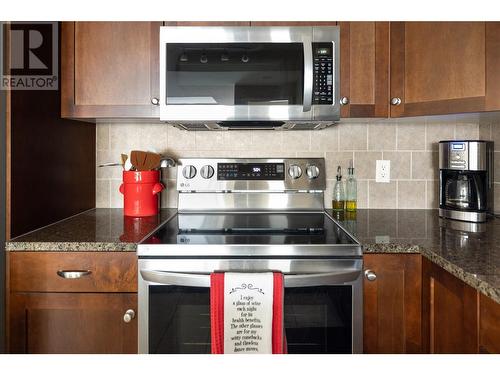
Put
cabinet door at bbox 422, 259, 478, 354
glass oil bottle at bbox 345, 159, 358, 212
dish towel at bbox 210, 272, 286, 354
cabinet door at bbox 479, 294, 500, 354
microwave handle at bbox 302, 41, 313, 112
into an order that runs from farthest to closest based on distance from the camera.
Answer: glass oil bottle at bbox 345, 159, 358, 212
microwave handle at bbox 302, 41, 313, 112
dish towel at bbox 210, 272, 286, 354
cabinet door at bbox 422, 259, 478, 354
cabinet door at bbox 479, 294, 500, 354

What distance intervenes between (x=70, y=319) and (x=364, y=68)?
140 centimetres

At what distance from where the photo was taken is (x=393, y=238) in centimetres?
134

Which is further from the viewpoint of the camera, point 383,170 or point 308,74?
point 383,170

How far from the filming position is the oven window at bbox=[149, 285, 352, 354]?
1266 millimetres

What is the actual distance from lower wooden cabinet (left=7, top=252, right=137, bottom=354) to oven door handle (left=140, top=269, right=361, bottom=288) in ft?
0.28

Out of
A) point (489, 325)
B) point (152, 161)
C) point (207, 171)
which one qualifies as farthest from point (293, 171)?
point (489, 325)

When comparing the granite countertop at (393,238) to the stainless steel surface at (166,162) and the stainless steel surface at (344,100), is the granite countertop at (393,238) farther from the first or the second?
the stainless steel surface at (344,100)

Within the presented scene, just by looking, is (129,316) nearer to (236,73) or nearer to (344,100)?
(236,73)

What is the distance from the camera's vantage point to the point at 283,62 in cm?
154

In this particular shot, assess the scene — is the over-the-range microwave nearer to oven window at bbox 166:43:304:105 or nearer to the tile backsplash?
oven window at bbox 166:43:304:105

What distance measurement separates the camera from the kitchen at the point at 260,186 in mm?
1266

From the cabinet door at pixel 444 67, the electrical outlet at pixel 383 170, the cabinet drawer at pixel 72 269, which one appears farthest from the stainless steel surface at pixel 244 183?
the cabinet drawer at pixel 72 269

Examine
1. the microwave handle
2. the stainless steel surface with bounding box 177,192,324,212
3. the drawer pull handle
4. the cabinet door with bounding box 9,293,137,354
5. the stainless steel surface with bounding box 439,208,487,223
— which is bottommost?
the cabinet door with bounding box 9,293,137,354
